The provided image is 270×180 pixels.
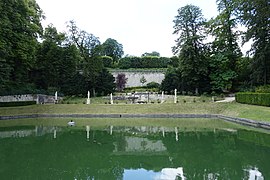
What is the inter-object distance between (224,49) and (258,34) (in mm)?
7049

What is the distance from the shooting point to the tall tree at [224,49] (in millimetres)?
28159

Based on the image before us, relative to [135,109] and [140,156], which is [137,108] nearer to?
[135,109]

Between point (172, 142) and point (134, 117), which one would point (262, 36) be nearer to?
point (134, 117)

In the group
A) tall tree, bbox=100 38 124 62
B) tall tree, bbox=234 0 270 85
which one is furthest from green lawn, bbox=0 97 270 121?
tall tree, bbox=100 38 124 62

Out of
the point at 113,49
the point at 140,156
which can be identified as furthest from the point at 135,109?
the point at 113,49

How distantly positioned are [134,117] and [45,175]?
13982mm

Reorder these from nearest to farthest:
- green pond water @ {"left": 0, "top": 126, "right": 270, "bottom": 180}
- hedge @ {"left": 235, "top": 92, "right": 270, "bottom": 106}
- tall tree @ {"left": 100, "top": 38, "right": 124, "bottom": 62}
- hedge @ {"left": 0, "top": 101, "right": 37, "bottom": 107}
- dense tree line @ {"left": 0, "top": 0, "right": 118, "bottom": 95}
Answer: green pond water @ {"left": 0, "top": 126, "right": 270, "bottom": 180}
hedge @ {"left": 235, "top": 92, "right": 270, "bottom": 106}
hedge @ {"left": 0, "top": 101, "right": 37, "bottom": 107}
dense tree line @ {"left": 0, "top": 0, "right": 118, "bottom": 95}
tall tree @ {"left": 100, "top": 38, "right": 124, "bottom": 62}

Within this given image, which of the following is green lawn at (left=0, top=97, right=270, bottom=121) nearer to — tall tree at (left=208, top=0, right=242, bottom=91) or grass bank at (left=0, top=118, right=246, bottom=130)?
grass bank at (left=0, top=118, right=246, bottom=130)

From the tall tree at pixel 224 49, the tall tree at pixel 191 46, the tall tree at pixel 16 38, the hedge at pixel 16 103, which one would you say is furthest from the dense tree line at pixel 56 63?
the tall tree at pixel 224 49

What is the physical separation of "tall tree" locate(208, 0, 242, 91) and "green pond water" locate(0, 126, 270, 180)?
16.8 m

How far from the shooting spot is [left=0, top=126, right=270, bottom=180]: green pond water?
618 centimetres

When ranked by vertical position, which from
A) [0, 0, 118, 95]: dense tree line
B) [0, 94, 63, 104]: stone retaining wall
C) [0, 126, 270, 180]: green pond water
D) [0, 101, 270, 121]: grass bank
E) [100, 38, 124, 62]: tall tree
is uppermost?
[100, 38, 124, 62]: tall tree

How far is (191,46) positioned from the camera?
2861 cm

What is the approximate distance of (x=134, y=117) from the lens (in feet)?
65.6
